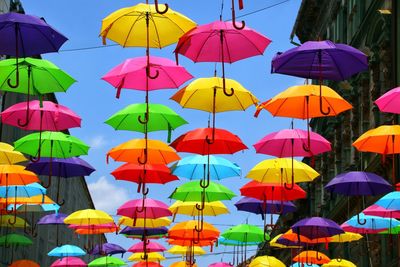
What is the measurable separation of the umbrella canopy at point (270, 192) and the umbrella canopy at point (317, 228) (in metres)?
0.83

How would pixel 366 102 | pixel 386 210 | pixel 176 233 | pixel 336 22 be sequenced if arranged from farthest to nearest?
pixel 336 22 < pixel 366 102 < pixel 176 233 < pixel 386 210

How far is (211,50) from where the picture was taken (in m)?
14.6

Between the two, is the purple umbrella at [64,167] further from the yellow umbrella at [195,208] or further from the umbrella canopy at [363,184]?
the umbrella canopy at [363,184]

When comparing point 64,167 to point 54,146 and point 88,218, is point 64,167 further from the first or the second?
point 88,218

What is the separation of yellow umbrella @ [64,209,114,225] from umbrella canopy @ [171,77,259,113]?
26.9 ft

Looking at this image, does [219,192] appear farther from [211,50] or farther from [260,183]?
[211,50]

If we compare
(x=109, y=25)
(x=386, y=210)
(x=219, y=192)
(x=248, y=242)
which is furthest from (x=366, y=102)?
(x=109, y=25)

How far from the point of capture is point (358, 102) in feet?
96.9

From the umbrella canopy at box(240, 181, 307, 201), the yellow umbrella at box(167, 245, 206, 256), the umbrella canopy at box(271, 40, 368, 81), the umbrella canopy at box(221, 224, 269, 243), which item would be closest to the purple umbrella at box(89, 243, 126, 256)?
the yellow umbrella at box(167, 245, 206, 256)

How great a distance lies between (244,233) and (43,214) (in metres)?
17.5

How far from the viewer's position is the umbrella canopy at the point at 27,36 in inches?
536

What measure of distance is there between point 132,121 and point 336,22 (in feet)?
59.6

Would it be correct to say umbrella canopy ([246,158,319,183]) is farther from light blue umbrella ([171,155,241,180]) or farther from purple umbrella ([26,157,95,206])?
purple umbrella ([26,157,95,206])

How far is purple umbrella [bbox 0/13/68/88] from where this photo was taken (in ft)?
44.7
